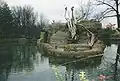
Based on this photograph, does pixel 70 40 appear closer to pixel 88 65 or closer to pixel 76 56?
pixel 76 56

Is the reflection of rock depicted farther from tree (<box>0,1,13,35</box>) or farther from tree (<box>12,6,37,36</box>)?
tree (<box>12,6,37,36</box>)

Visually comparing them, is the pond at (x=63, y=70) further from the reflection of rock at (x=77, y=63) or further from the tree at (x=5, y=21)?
the tree at (x=5, y=21)

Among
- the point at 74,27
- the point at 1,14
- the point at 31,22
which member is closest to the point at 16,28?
the point at 1,14

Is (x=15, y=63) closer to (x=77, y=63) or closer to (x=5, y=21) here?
(x=77, y=63)

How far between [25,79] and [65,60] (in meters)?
6.58

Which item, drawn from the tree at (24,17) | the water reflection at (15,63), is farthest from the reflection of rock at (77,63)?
the tree at (24,17)

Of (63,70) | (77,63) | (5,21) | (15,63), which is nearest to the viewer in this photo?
(63,70)

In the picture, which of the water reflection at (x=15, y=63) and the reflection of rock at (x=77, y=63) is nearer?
the water reflection at (x=15, y=63)

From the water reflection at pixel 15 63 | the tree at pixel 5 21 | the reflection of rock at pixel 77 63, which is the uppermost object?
the tree at pixel 5 21

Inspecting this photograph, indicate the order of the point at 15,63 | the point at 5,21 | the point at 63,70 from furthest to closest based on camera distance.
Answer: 1. the point at 5,21
2. the point at 15,63
3. the point at 63,70

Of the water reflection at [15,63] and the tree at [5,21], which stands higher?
the tree at [5,21]

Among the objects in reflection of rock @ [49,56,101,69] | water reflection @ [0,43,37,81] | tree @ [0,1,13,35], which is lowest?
water reflection @ [0,43,37,81]

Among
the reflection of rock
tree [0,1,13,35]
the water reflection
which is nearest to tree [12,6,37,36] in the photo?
tree [0,1,13,35]

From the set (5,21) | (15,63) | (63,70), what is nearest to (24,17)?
(5,21)
